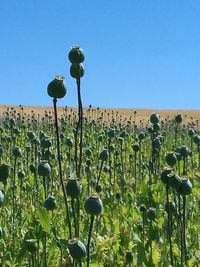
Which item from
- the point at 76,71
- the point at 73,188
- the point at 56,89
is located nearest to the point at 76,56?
the point at 76,71

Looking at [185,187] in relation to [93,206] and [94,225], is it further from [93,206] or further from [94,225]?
[94,225]

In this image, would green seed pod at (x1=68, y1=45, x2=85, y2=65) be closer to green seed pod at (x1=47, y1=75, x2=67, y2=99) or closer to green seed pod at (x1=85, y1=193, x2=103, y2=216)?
green seed pod at (x1=47, y1=75, x2=67, y2=99)

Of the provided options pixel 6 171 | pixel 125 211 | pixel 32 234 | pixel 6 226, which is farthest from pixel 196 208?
pixel 6 171

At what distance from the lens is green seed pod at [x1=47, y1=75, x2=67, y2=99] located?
284 cm

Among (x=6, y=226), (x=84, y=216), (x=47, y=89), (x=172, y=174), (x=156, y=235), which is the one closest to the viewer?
(x=47, y=89)

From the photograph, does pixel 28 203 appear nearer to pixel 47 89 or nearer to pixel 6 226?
pixel 6 226

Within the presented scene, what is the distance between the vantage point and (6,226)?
18.0 ft

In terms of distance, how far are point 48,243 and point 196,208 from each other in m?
2.26

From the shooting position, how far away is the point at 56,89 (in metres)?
2.84

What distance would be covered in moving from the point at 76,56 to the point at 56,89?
0.74 ft

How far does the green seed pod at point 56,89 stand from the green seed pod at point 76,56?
0.14 m

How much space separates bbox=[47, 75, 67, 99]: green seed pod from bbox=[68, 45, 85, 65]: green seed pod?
14 cm

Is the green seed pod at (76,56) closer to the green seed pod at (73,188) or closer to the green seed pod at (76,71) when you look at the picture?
the green seed pod at (76,71)

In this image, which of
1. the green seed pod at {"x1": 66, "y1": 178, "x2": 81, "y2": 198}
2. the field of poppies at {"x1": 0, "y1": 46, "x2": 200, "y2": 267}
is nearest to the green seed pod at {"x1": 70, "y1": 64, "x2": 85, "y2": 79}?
the field of poppies at {"x1": 0, "y1": 46, "x2": 200, "y2": 267}
